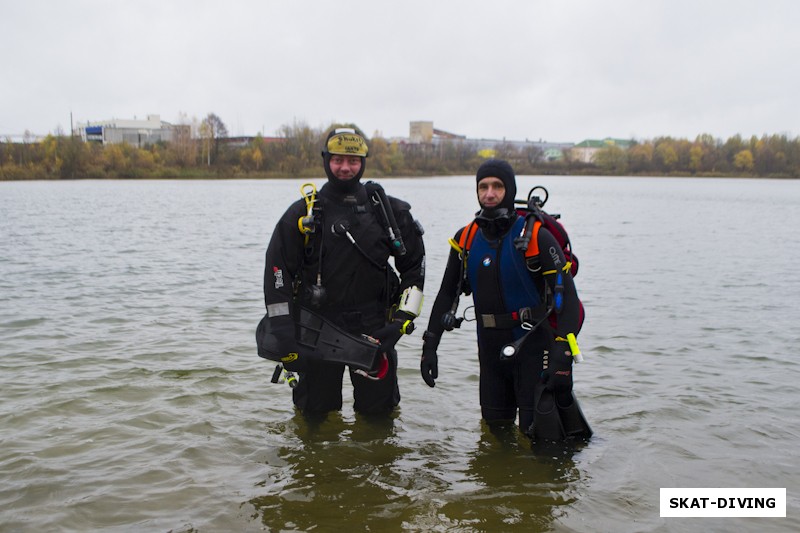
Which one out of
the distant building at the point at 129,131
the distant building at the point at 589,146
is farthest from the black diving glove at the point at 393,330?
the distant building at the point at 589,146

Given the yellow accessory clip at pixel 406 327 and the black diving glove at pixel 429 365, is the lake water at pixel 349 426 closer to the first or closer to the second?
the black diving glove at pixel 429 365

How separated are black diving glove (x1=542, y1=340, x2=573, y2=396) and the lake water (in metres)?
0.73

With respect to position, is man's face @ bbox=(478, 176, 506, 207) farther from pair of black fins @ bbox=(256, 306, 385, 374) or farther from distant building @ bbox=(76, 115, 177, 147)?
distant building @ bbox=(76, 115, 177, 147)

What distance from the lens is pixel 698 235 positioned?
2484 cm

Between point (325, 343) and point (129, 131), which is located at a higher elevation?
point (129, 131)

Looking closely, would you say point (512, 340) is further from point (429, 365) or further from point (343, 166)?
point (343, 166)

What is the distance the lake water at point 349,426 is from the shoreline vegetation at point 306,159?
6800 cm

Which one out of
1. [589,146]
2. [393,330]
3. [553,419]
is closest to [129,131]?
[589,146]

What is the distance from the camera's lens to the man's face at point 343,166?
4.64 m

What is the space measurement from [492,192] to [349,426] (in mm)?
2329

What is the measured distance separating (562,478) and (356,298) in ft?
6.26

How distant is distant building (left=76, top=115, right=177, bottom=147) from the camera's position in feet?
411

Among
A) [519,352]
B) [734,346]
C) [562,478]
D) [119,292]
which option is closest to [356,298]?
[519,352]

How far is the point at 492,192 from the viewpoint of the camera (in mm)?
4496
